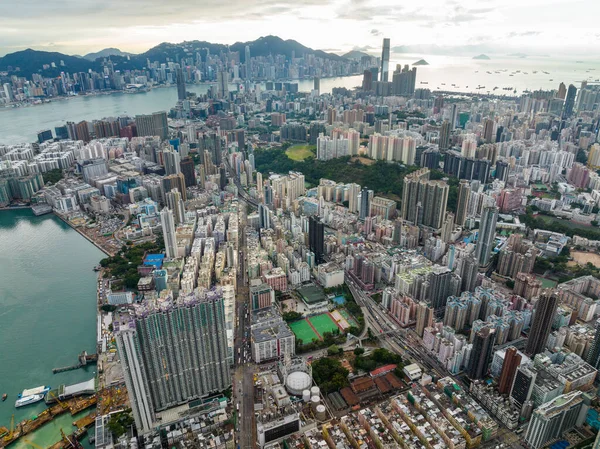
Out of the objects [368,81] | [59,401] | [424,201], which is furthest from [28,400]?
[368,81]

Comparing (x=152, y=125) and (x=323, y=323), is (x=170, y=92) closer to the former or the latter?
(x=152, y=125)

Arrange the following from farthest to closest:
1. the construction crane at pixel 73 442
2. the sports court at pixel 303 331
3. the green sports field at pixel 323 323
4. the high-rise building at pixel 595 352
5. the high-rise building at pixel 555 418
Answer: the green sports field at pixel 323 323 < the sports court at pixel 303 331 < the high-rise building at pixel 595 352 < the construction crane at pixel 73 442 < the high-rise building at pixel 555 418

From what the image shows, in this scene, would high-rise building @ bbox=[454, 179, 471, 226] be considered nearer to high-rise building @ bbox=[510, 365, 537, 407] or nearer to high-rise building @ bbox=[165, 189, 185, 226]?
high-rise building @ bbox=[510, 365, 537, 407]

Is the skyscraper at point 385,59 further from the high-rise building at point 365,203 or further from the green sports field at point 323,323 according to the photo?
the green sports field at point 323,323

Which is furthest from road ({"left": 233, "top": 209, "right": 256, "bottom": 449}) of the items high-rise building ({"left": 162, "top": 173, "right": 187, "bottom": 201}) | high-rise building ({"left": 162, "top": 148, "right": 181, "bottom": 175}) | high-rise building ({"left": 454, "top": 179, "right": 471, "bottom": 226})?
high-rise building ({"left": 162, "top": 148, "right": 181, "bottom": 175})

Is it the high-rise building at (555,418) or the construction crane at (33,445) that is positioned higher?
the high-rise building at (555,418)

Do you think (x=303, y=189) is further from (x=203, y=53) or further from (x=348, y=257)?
(x=203, y=53)

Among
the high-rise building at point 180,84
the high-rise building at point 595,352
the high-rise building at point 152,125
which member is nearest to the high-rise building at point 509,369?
the high-rise building at point 595,352
